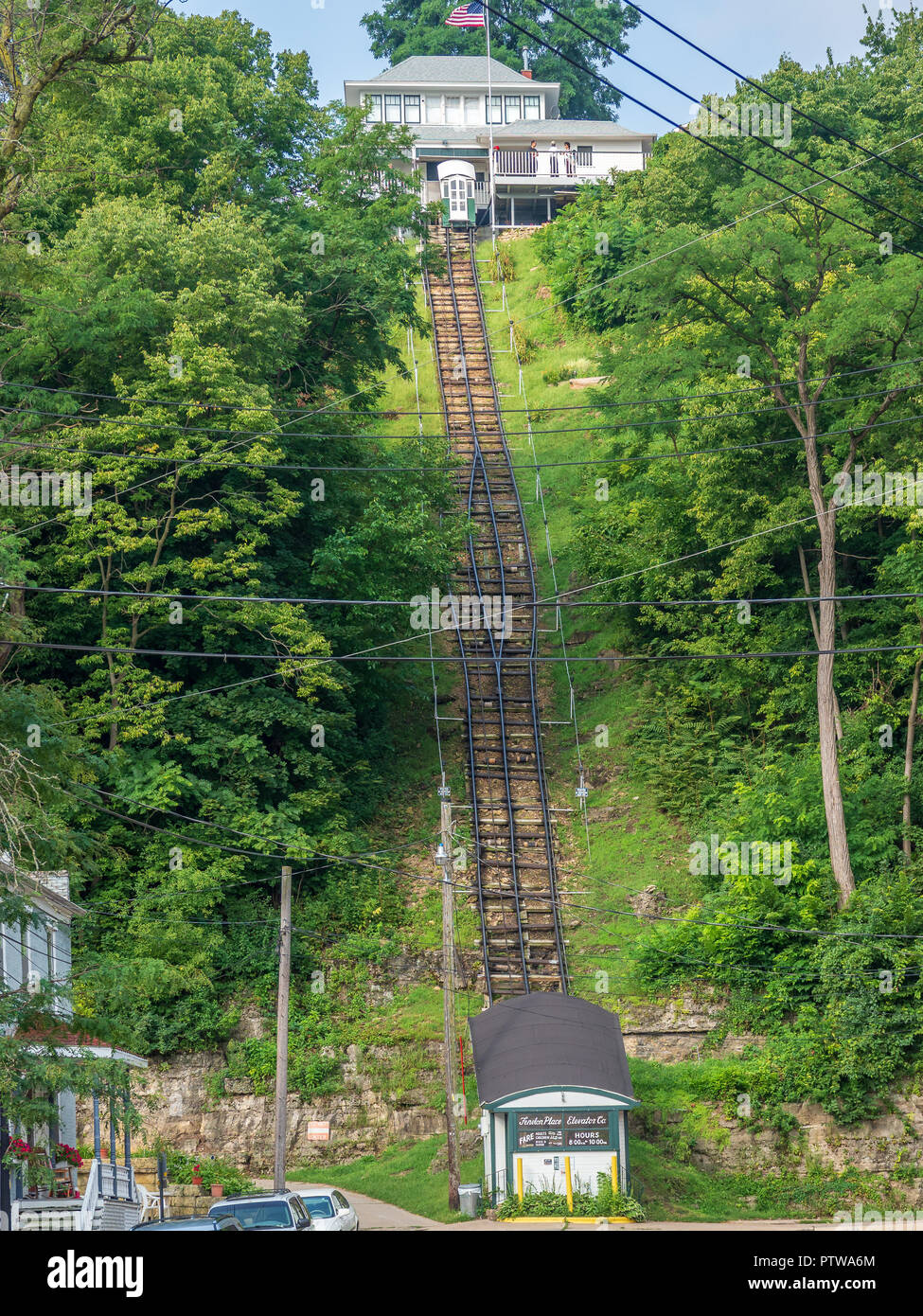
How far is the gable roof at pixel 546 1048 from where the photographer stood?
78.5 feet

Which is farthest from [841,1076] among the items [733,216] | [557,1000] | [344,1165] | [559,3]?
[559,3]

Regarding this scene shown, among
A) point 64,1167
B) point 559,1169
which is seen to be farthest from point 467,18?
point 64,1167

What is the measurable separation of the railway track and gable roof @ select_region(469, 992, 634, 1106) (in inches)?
176

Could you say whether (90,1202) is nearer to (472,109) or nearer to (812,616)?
(812,616)

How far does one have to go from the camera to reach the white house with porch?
1582 cm

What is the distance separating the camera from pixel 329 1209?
2088cm

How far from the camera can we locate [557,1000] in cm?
2619

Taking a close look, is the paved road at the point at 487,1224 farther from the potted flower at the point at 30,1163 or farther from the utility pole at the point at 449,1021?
the potted flower at the point at 30,1163

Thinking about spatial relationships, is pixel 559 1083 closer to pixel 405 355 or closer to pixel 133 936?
pixel 133 936

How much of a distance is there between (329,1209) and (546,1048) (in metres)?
5.12

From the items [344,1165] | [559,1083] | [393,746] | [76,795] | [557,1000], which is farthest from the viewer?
[393,746]

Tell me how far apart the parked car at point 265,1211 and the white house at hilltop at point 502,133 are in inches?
2441

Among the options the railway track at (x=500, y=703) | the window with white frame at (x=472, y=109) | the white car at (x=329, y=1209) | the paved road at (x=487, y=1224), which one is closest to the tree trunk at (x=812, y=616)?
the railway track at (x=500, y=703)

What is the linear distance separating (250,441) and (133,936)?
11.1 meters
